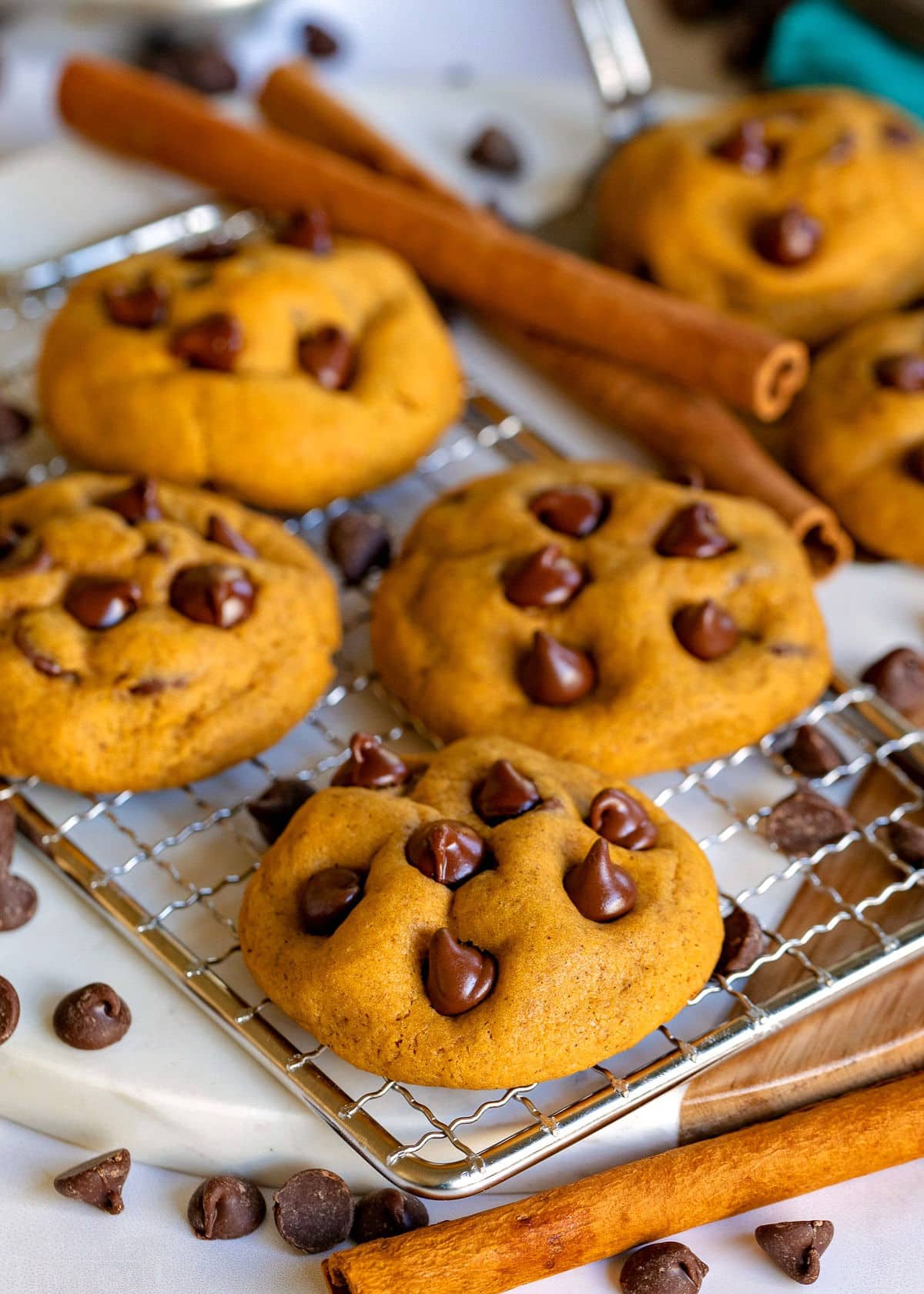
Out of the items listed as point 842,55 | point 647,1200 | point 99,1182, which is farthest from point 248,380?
point 842,55

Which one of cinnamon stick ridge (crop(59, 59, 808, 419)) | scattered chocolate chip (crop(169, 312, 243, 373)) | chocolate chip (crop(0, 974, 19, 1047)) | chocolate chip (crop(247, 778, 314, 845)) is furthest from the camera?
cinnamon stick ridge (crop(59, 59, 808, 419))

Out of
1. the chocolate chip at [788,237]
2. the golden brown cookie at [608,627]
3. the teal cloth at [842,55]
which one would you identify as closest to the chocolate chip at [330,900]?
the golden brown cookie at [608,627]

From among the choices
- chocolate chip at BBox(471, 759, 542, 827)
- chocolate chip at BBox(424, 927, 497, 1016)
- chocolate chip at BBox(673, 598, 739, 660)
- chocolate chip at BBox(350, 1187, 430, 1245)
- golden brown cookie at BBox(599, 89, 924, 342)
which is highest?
golden brown cookie at BBox(599, 89, 924, 342)

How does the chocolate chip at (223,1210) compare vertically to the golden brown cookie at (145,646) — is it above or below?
below

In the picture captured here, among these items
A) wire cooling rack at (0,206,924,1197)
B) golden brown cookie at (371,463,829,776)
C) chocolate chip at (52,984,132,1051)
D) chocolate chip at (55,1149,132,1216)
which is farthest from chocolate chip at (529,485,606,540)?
chocolate chip at (55,1149,132,1216)

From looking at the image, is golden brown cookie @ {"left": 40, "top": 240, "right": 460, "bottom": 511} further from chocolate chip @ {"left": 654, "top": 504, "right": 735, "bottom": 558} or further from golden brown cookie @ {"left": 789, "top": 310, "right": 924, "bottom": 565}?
golden brown cookie @ {"left": 789, "top": 310, "right": 924, "bottom": 565}

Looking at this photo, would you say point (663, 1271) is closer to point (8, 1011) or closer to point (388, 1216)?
point (388, 1216)

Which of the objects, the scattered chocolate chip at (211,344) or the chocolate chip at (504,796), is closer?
the chocolate chip at (504,796)

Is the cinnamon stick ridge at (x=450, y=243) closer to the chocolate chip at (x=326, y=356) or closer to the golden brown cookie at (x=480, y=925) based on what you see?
the chocolate chip at (x=326, y=356)
